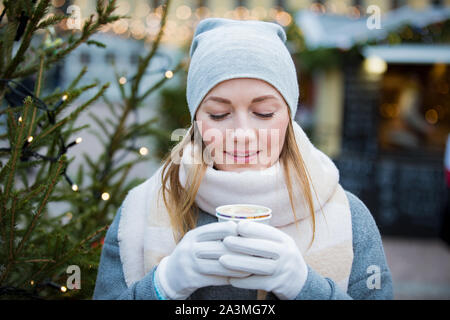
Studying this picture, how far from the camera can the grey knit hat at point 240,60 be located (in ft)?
4.25

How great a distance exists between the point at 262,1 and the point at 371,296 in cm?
1767

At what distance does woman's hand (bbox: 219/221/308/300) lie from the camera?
1106mm

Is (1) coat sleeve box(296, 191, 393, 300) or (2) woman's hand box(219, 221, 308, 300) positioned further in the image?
(1) coat sleeve box(296, 191, 393, 300)

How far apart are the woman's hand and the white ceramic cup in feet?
0.07

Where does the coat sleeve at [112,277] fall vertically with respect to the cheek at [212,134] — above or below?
below

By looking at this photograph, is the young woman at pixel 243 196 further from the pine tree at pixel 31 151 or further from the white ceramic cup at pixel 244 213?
the pine tree at pixel 31 151

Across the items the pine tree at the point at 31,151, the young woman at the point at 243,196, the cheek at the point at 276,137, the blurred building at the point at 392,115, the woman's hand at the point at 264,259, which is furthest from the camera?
the blurred building at the point at 392,115

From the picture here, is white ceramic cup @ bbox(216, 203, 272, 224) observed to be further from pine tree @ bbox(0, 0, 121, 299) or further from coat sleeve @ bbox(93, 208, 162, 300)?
pine tree @ bbox(0, 0, 121, 299)

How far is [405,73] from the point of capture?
820 centimetres

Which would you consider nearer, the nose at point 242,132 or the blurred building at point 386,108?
the nose at point 242,132

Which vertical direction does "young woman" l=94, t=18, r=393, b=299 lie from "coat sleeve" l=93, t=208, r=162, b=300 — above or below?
above

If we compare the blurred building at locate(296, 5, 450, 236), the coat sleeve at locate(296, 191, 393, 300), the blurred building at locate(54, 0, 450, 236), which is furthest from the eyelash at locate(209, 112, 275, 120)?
the blurred building at locate(296, 5, 450, 236)

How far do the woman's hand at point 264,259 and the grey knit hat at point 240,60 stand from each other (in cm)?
44

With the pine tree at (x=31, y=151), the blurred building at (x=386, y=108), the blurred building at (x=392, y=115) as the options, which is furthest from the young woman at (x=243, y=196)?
the blurred building at (x=392, y=115)
